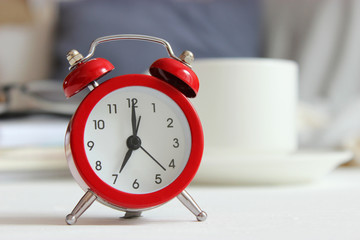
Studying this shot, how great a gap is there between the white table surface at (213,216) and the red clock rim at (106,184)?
0.03 metres

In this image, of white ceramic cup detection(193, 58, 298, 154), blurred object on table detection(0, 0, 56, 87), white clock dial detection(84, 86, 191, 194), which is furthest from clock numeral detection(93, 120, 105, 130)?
blurred object on table detection(0, 0, 56, 87)

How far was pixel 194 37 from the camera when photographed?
6.10 feet

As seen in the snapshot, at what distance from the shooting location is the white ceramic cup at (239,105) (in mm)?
856

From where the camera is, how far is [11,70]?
6.83ft

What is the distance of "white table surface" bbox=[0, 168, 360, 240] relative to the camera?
483 mm

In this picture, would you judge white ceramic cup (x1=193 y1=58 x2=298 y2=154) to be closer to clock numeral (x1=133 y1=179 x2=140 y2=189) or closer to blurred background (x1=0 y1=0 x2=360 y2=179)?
clock numeral (x1=133 y1=179 x2=140 y2=189)

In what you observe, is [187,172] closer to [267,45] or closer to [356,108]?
[356,108]

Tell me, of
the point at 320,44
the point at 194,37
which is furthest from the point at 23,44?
the point at 320,44

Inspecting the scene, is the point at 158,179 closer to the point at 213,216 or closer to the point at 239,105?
the point at 213,216

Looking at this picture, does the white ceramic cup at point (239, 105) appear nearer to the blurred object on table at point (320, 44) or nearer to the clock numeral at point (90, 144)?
the clock numeral at point (90, 144)

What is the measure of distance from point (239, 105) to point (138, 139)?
343 mm

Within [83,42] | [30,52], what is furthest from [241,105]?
[30,52]

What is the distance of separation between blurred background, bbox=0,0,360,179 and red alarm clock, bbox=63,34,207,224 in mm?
998

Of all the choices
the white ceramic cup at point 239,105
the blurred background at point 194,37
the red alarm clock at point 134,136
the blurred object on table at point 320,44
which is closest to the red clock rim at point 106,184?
the red alarm clock at point 134,136
